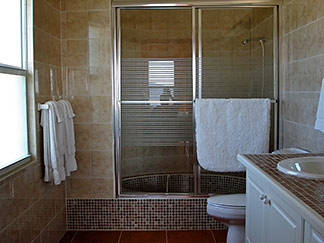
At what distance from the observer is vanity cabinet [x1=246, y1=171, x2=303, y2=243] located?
1.41 m

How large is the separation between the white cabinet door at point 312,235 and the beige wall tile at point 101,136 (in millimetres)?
2215

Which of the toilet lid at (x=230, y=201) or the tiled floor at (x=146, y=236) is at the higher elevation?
the toilet lid at (x=230, y=201)

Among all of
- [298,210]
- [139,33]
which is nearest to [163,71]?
[139,33]

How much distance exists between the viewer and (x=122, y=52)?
10.4ft

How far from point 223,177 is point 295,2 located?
5.37 ft

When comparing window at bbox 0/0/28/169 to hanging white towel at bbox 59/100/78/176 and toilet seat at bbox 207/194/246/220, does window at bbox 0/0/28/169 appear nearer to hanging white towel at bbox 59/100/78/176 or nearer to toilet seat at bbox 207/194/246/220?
hanging white towel at bbox 59/100/78/176

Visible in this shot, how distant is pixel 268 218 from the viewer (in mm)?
1724

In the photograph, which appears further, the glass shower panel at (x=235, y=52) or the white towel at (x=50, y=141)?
the glass shower panel at (x=235, y=52)

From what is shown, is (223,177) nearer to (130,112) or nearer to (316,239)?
(130,112)

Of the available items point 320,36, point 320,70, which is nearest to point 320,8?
point 320,36

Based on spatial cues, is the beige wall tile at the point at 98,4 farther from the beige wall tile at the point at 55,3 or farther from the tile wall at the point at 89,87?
the beige wall tile at the point at 55,3

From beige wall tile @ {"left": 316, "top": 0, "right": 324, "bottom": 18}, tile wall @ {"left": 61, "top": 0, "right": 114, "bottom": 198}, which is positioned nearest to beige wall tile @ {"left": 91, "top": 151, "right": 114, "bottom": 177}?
tile wall @ {"left": 61, "top": 0, "right": 114, "bottom": 198}

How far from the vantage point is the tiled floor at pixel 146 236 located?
3.04 metres

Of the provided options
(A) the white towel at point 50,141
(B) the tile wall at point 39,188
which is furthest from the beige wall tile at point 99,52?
(A) the white towel at point 50,141
